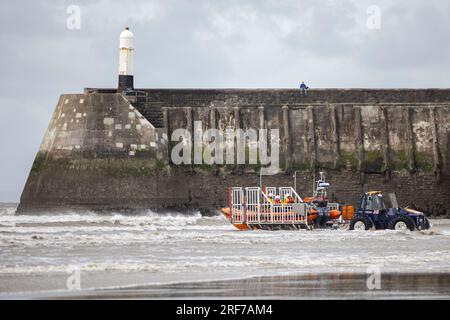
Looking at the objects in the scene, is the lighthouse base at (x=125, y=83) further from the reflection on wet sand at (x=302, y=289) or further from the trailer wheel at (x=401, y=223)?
the reflection on wet sand at (x=302, y=289)

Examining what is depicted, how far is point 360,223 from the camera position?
34438 millimetres

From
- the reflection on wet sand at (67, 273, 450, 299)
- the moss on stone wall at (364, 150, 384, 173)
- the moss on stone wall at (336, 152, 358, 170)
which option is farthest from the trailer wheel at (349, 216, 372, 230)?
the reflection on wet sand at (67, 273, 450, 299)

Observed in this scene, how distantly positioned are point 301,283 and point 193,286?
1.81m

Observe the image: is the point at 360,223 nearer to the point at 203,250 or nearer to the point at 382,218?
Answer: the point at 382,218

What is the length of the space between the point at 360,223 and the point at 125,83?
49.8ft

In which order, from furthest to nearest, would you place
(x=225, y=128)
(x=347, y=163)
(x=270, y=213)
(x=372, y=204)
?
(x=347, y=163), (x=225, y=128), (x=270, y=213), (x=372, y=204)

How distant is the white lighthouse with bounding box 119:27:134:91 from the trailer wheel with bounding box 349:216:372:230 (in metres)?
14.8

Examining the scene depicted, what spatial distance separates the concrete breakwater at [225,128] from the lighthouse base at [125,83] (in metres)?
0.49

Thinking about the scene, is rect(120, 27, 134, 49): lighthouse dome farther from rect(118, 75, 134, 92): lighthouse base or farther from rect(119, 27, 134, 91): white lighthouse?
rect(118, 75, 134, 92): lighthouse base

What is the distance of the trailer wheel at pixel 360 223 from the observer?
112 ft

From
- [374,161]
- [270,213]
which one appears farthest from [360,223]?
[374,161]

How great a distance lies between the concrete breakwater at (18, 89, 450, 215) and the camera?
4403cm

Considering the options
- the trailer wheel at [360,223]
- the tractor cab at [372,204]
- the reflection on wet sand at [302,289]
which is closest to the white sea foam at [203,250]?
the trailer wheel at [360,223]
